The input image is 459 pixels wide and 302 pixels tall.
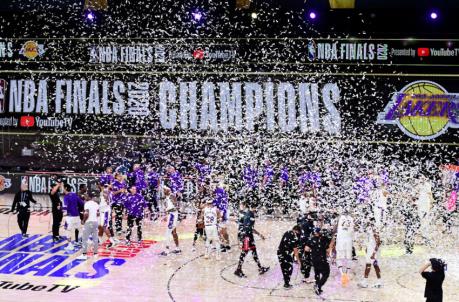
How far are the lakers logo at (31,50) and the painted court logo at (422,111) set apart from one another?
10.3 meters

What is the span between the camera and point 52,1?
1827 cm

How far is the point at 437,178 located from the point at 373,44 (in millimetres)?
4109

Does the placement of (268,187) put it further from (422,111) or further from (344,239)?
(344,239)

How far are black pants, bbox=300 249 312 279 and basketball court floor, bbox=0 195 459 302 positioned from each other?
0.19 meters

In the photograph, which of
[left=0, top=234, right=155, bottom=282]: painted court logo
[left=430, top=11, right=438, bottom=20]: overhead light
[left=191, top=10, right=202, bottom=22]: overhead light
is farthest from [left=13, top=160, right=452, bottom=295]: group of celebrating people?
[left=430, top=11, right=438, bottom=20]: overhead light

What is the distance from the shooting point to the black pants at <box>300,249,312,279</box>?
10656 millimetres

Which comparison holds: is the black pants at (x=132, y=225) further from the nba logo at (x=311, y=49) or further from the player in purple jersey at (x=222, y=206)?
the nba logo at (x=311, y=49)

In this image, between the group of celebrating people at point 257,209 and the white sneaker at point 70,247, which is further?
the white sneaker at point 70,247

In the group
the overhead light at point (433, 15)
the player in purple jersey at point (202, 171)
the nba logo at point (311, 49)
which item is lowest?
the player in purple jersey at point (202, 171)

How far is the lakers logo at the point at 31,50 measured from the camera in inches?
742

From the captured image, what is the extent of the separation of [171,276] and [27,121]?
10196 millimetres

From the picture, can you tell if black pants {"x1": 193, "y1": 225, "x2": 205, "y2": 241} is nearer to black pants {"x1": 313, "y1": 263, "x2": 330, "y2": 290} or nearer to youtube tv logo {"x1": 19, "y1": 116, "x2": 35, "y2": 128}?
black pants {"x1": 313, "y1": 263, "x2": 330, "y2": 290}

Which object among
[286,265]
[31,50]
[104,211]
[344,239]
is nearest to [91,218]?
[104,211]

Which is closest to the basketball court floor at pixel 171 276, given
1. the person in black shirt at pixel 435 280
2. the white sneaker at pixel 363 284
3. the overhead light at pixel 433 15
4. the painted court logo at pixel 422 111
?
the white sneaker at pixel 363 284
